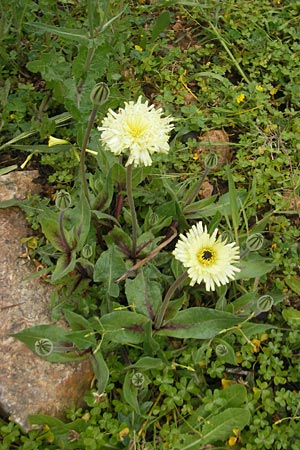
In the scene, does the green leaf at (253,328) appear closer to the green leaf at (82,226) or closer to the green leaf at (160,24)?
the green leaf at (82,226)

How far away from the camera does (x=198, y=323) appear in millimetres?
2113

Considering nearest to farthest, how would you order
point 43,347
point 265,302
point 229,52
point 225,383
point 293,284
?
point 43,347, point 265,302, point 225,383, point 293,284, point 229,52

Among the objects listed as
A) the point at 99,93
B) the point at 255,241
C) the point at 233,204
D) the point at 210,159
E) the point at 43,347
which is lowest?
the point at 43,347

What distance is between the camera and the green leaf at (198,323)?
207 cm

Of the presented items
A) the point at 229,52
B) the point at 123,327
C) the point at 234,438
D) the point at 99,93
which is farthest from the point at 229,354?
the point at 229,52

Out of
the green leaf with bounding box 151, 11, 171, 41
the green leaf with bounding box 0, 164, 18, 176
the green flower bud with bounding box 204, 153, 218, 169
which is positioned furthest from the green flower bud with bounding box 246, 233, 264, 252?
the green leaf with bounding box 151, 11, 171, 41

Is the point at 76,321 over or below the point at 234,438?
over

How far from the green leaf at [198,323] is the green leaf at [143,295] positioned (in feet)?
0.28

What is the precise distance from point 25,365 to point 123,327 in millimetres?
401

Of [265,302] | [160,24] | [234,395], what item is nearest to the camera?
[265,302]

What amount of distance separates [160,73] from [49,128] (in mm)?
730

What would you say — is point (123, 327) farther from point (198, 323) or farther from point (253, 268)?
point (253, 268)

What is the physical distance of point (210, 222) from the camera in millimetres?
2389

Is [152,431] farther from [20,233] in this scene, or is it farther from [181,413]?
[20,233]
